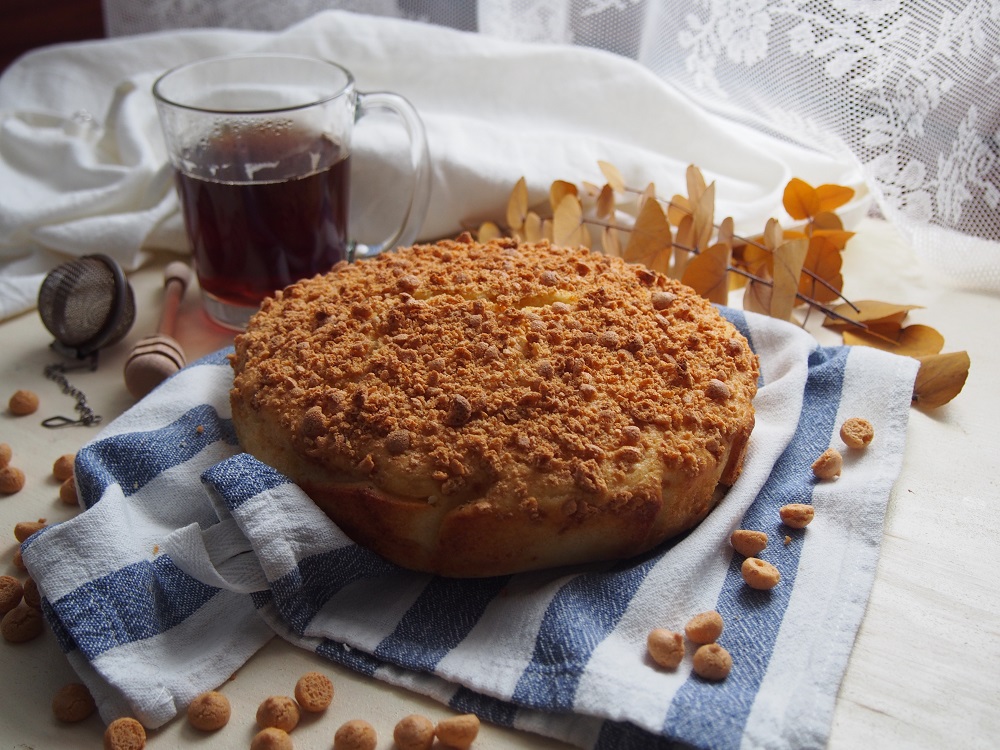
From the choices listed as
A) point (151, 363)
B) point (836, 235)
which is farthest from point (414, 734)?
point (836, 235)

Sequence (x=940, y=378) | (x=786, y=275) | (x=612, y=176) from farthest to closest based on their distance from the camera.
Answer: (x=612, y=176), (x=786, y=275), (x=940, y=378)

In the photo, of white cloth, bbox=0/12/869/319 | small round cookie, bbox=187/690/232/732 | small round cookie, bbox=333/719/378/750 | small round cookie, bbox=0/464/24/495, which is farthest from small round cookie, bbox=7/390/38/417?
small round cookie, bbox=333/719/378/750

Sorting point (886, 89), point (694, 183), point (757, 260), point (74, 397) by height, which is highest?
point (886, 89)

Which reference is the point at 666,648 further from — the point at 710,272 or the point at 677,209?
the point at 677,209

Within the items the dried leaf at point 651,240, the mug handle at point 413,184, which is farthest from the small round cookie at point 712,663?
the mug handle at point 413,184

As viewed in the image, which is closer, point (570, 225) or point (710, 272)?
point (710, 272)

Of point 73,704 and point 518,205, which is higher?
point 518,205

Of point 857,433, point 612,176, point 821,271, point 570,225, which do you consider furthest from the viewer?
point 612,176
